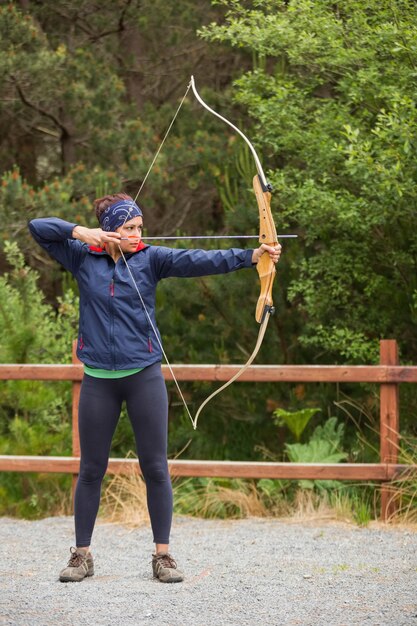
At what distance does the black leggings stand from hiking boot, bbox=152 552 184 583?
69mm

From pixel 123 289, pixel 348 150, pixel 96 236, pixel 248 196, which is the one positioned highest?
pixel 348 150

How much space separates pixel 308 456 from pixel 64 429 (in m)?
1.69

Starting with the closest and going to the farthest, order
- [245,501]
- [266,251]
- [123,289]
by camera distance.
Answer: [266,251] → [123,289] → [245,501]

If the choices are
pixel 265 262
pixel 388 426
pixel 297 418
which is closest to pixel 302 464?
pixel 388 426

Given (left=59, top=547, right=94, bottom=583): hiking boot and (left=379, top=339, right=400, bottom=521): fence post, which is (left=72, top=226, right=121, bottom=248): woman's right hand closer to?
(left=59, top=547, right=94, bottom=583): hiking boot

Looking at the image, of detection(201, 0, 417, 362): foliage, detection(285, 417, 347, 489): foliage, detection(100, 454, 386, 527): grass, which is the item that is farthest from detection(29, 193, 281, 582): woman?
detection(285, 417, 347, 489): foliage

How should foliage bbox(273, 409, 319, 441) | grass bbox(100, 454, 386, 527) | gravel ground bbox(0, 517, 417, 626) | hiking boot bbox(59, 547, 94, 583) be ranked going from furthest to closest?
foliage bbox(273, 409, 319, 441) → grass bbox(100, 454, 386, 527) → hiking boot bbox(59, 547, 94, 583) → gravel ground bbox(0, 517, 417, 626)

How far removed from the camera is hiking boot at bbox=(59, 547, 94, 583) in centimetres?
432

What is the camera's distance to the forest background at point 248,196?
6414mm

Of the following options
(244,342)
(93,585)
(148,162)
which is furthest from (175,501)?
(148,162)

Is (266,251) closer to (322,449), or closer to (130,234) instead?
(130,234)

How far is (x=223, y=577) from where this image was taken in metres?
4.49

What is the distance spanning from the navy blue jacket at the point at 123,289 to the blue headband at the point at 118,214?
12 centimetres

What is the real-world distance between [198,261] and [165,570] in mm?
1281
